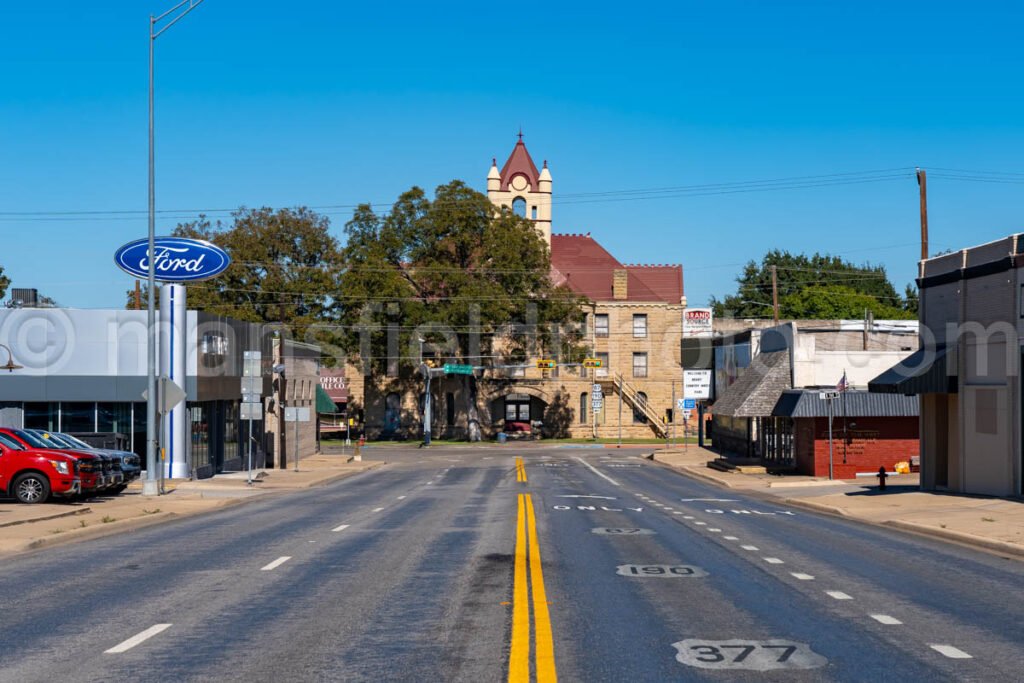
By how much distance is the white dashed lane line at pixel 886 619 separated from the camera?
10.8m

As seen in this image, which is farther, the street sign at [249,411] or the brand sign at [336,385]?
the brand sign at [336,385]

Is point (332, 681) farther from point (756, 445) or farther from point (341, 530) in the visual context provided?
point (756, 445)

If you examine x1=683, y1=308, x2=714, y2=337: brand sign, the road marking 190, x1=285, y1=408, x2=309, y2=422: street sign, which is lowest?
the road marking 190

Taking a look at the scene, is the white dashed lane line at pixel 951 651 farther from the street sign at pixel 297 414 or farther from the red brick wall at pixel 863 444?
the street sign at pixel 297 414

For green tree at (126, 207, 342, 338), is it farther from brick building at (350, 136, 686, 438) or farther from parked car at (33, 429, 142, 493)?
parked car at (33, 429, 142, 493)

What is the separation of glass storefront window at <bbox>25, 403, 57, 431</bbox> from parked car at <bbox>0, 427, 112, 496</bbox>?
Result: 12.4m

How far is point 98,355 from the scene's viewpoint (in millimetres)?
38625

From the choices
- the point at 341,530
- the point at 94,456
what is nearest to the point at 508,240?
the point at 94,456

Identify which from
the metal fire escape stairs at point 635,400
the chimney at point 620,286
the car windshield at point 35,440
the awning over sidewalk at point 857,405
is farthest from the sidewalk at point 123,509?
the chimney at point 620,286

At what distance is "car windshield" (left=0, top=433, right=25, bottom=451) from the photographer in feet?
82.2

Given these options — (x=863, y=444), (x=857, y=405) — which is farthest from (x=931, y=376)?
(x=863, y=444)

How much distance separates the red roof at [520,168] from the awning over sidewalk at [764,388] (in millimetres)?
47620

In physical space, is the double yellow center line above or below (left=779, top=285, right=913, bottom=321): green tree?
below

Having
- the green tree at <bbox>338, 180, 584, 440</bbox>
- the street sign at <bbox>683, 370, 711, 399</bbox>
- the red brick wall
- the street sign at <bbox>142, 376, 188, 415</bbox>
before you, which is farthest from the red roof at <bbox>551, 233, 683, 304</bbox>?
the street sign at <bbox>142, 376, 188, 415</bbox>
